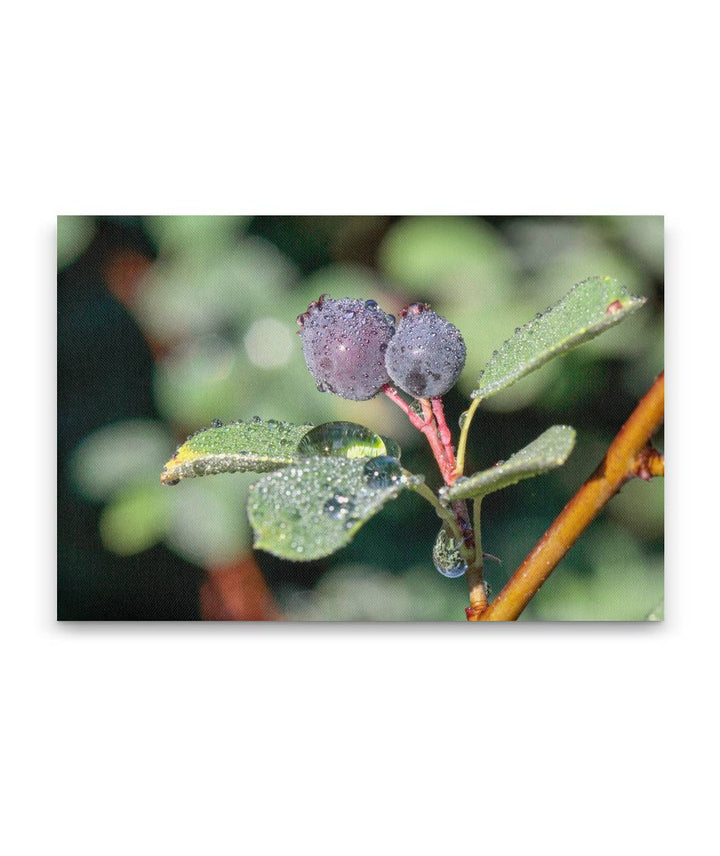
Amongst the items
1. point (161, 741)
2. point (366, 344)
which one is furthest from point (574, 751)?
point (366, 344)

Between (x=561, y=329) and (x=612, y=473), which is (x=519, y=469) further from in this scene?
(x=561, y=329)

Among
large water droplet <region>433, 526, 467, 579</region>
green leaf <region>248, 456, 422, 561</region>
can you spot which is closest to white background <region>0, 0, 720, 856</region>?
large water droplet <region>433, 526, 467, 579</region>

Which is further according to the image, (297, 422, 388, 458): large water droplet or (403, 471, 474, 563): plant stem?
(297, 422, 388, 458): large water droplet

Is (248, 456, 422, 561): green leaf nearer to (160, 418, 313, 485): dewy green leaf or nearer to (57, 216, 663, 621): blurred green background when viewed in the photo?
(160, 418, 313, 485): dewy green leaf

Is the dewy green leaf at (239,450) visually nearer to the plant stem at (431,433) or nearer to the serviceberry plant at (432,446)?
the serviceberry plant at (432,446)

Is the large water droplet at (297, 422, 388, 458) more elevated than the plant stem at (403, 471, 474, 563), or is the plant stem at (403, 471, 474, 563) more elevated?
the large water droplet at (297, 422, 388, 458)
